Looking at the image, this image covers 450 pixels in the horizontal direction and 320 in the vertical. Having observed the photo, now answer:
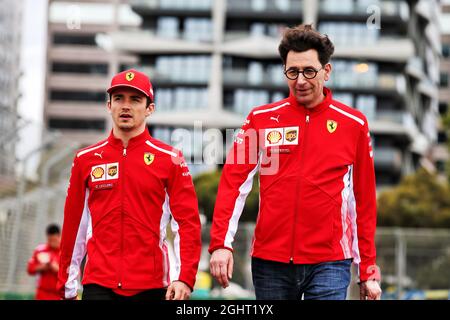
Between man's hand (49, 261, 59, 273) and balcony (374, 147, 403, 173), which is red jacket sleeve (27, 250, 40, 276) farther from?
balcony (374, 147, 403, 173)

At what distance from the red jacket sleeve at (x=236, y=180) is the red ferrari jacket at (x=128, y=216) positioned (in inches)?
9.5

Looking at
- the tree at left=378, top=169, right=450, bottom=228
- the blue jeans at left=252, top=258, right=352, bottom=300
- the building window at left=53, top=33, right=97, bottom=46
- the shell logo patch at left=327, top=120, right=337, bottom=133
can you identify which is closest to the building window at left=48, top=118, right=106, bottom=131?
the building window at left=53, top=33, right=97, bottom=46

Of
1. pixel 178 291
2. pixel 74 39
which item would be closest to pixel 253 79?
pixel 74 39

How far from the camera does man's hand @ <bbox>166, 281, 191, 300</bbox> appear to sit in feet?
17.6

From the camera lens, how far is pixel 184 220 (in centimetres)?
571

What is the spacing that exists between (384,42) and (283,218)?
2708 inches

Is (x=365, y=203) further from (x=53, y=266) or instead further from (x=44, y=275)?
(x=44, y=275)

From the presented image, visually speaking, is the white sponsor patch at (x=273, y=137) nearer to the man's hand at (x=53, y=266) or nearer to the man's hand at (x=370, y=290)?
the man's hand at (x=370, y=290)

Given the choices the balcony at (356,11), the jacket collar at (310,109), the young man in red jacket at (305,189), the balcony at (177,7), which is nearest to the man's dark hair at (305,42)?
the young man in red jacket at (305,189)

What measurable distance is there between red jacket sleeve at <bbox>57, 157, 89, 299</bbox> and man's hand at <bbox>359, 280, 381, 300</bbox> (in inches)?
Result: 59.5

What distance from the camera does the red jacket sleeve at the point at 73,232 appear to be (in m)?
5.82

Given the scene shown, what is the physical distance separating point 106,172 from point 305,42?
1245 millimetres

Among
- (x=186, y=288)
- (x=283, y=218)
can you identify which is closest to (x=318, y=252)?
(x=283, y=218)
